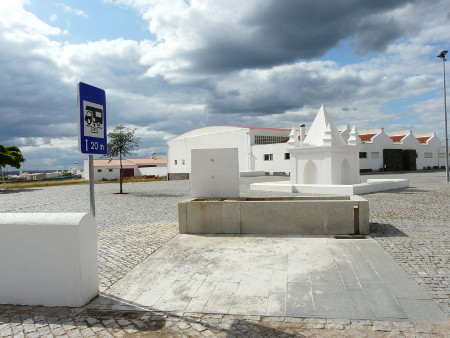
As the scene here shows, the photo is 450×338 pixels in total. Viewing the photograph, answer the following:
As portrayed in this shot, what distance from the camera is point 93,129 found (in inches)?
175

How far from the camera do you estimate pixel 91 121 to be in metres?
4.43

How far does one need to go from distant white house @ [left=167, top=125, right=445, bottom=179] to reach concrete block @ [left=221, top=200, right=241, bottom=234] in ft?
111

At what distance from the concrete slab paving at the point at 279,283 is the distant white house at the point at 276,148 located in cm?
3562

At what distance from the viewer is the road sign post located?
13.9 feet

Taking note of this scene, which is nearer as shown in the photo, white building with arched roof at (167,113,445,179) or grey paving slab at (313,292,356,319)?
grey paving slab at (313,292,356,319)

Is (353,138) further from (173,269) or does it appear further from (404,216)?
(173,269)

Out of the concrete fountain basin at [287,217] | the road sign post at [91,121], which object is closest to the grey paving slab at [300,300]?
the road sign post at [91,121]

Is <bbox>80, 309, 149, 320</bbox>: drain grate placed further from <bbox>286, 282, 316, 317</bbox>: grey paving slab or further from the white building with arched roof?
the white building with arched roof

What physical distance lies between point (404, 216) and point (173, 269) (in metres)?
7.94

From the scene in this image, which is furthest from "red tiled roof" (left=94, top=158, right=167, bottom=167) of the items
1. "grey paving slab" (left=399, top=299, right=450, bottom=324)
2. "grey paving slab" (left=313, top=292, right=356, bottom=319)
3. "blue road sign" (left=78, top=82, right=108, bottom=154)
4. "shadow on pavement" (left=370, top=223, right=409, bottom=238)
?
"grey paving slab" (left=399, top=299, right=450, bottom=324)

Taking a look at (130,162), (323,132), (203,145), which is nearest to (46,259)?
(323,132)

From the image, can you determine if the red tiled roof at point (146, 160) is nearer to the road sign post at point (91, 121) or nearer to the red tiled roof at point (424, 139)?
the red tiled roof at point (424, 139)

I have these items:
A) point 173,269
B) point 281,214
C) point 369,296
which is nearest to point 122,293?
point 173,269

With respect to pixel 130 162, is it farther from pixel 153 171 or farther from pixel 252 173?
pixel 252 173
